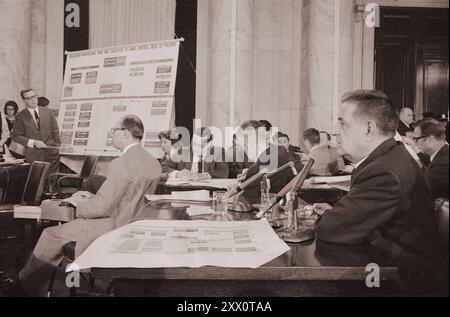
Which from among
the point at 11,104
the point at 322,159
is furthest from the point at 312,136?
the point at 11,104

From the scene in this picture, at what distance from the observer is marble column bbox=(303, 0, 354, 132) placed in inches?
272

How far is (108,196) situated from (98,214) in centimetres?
12

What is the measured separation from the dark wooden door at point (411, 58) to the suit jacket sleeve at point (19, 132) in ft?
18.1

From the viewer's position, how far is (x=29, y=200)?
3.90 m

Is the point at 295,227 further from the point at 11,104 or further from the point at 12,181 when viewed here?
the point at 11,104

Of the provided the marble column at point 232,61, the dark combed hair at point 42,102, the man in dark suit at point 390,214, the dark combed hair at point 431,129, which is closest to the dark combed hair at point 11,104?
the dark combed hair at point 42,102

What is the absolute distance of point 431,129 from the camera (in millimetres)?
3559

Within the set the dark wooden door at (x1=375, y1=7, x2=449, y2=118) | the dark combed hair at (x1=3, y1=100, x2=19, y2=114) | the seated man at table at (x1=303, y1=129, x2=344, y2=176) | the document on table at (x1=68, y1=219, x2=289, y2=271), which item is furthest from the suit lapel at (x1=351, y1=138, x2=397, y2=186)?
the dark wooden door at (x1=375, y1=7, x2=449, y2=118)

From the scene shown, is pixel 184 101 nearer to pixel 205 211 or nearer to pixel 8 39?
pixel 8 39

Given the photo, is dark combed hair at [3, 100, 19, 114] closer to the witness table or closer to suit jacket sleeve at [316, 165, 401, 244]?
the witness table

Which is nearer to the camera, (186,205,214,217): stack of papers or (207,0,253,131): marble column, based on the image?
(186,205,214,217): stack of papers

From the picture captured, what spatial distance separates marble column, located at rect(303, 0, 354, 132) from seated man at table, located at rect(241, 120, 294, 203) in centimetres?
320
